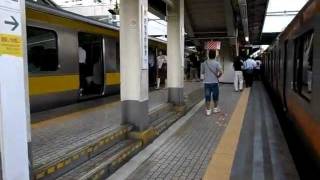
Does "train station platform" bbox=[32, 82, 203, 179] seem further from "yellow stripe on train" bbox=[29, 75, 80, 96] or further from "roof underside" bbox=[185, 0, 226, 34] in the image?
"roof underside" bbox=[185, 0, 226, 34]

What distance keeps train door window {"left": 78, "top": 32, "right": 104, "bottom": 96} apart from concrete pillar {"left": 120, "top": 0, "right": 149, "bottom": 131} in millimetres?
3805

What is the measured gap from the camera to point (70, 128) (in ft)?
21.8

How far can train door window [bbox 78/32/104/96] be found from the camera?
1059 cm

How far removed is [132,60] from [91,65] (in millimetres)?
5015

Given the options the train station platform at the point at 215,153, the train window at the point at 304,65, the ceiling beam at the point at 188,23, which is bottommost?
the train station platform at the point at 215,153

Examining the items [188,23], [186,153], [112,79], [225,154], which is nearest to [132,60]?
[186,153]

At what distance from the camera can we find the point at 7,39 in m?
2.99

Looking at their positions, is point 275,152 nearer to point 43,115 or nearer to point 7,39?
point 43,115

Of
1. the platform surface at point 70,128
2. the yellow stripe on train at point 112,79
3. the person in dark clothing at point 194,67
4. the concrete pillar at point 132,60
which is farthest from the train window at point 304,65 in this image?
the person in dark clothing at point 194,67

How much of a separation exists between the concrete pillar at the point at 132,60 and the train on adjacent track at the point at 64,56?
6.69 feet

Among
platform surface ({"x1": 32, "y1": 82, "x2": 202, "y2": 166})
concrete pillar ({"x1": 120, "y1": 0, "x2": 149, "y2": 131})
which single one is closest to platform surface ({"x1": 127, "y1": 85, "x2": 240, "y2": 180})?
concrete pillar ({"x1": 120, "y1": 0, "x2": 149, "y2": 131})

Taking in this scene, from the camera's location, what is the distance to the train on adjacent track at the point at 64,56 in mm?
7875

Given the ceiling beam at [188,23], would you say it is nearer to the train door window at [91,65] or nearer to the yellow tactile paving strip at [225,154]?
the train door window at [91,65]

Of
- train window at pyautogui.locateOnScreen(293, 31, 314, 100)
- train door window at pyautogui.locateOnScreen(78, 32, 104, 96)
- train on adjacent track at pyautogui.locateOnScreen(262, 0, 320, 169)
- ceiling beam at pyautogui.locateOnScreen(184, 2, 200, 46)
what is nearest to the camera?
train on adjacent track at pyautogui.locateOnScreen(262, 0, 320, 169)
